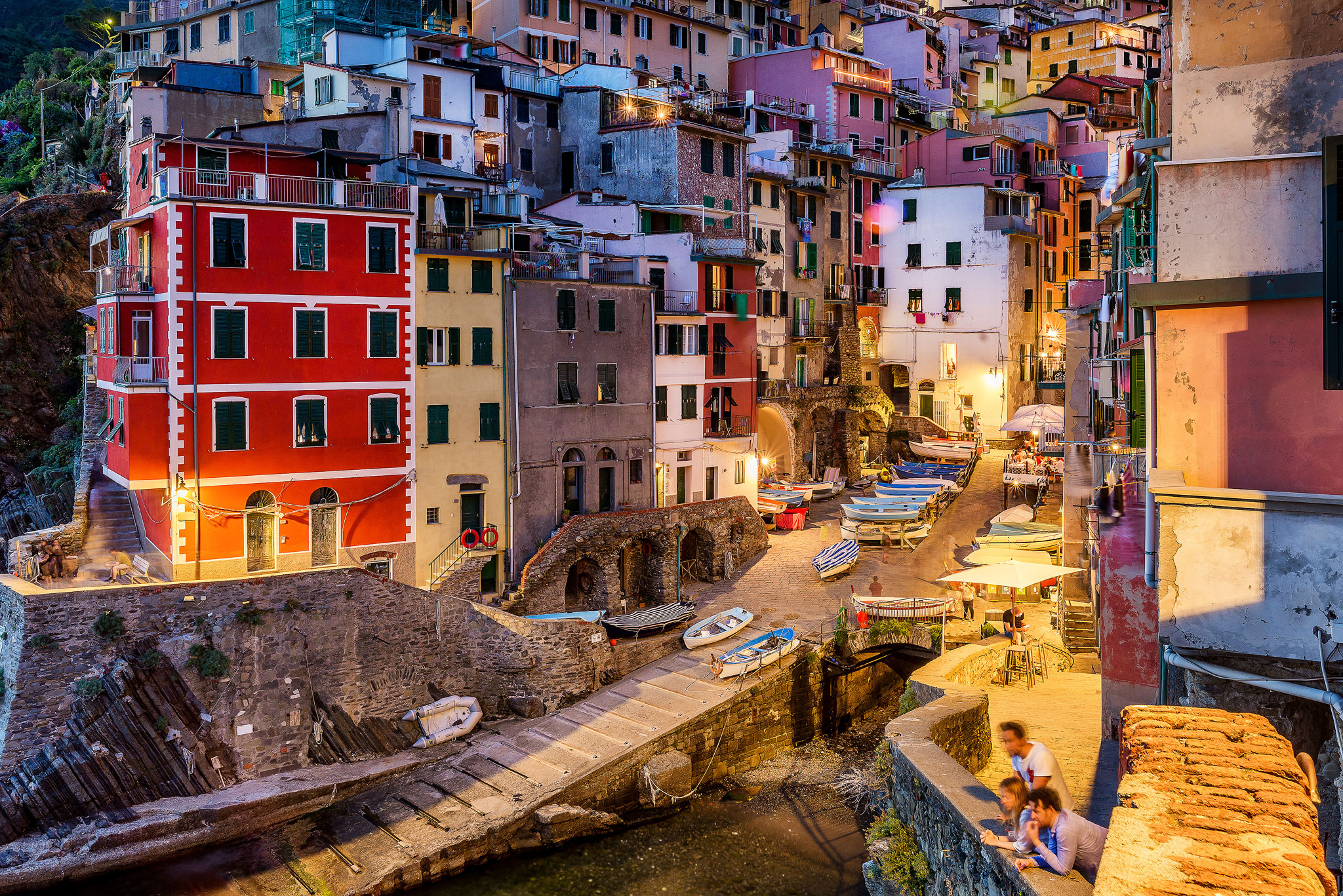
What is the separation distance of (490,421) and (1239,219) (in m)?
27.2

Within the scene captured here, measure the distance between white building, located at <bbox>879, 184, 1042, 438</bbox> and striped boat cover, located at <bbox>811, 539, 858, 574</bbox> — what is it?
78.0ft

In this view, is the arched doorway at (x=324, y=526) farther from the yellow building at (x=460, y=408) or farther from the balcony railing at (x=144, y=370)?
the balcony railing at (x=144, y=370)

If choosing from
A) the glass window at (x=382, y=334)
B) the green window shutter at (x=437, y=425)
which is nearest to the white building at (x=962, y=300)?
the green window shutter at (x=437, y=425)

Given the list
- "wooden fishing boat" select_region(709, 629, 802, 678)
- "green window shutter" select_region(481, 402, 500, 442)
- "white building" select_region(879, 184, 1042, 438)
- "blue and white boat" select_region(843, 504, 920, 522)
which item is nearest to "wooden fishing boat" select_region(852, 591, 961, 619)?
"wooden fishing boat" select_region(709, 629, 802, 678)

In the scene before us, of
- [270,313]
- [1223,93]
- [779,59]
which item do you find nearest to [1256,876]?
[1223,93]

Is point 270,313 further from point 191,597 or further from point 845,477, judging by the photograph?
point 845,477

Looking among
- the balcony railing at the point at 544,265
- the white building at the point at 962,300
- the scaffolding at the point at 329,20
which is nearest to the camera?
the balcony railing at the point at 544,265

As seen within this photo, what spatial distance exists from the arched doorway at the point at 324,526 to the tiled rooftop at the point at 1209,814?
85.6 feet

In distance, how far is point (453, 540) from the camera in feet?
118

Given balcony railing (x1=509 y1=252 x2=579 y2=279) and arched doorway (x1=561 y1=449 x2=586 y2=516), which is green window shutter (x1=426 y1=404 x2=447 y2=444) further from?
balcony railing (x1=509 y1=252 x2=579 y2=279)

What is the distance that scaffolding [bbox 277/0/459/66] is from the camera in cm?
5453

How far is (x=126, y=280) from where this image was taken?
32594 millimetres

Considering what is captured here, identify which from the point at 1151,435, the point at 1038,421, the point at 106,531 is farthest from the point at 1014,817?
the point at 1038,421

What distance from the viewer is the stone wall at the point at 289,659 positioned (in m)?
27.2
